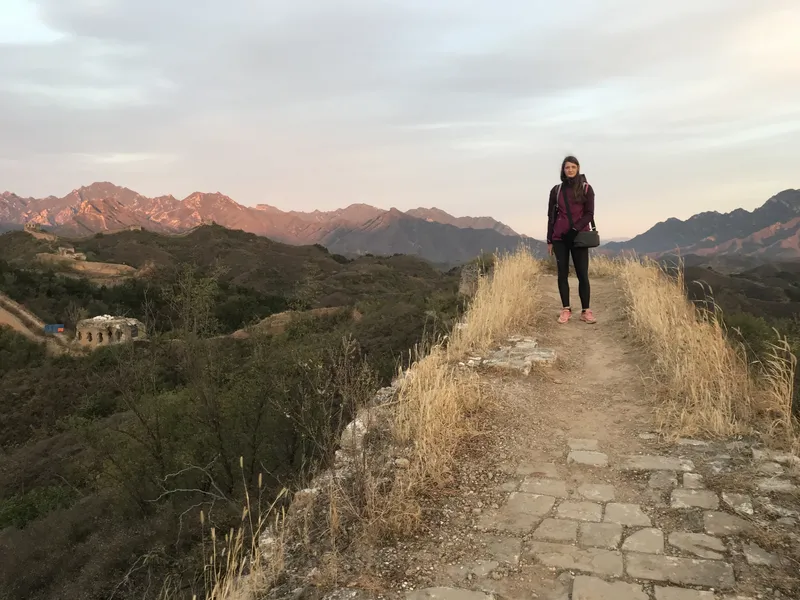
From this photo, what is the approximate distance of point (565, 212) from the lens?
591 cm

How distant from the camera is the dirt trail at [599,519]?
6.97ft

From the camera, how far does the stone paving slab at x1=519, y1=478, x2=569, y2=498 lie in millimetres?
2865

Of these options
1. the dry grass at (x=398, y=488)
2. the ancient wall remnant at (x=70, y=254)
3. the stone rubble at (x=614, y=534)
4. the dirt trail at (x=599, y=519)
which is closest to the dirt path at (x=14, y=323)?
the ancient wall remnant at (x=70, y=254)

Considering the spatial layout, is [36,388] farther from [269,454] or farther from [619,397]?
[619,397]

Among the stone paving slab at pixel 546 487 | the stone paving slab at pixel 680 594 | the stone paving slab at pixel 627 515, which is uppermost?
the stone paving slab at pixel 546 487

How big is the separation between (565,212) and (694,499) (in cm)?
389

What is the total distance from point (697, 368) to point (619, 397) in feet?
2.11

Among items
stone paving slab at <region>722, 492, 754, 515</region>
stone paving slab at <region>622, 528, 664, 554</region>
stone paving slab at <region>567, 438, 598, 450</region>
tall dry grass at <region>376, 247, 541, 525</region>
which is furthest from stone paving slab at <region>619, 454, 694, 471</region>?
tall dry grass at <region>376, 247, 541, 525</region>

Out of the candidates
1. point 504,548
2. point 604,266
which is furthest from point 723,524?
point 604,266

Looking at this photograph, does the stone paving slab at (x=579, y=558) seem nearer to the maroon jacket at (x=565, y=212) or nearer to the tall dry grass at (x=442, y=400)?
the tall dry grass at (x=442, y=400)

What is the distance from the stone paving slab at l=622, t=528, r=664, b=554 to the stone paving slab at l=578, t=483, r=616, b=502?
32 cm

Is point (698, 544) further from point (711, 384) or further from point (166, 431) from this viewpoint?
point (166, 431)

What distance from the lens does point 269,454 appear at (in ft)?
28.4

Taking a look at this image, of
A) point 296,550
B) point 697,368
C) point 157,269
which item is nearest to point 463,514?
point 296,550
